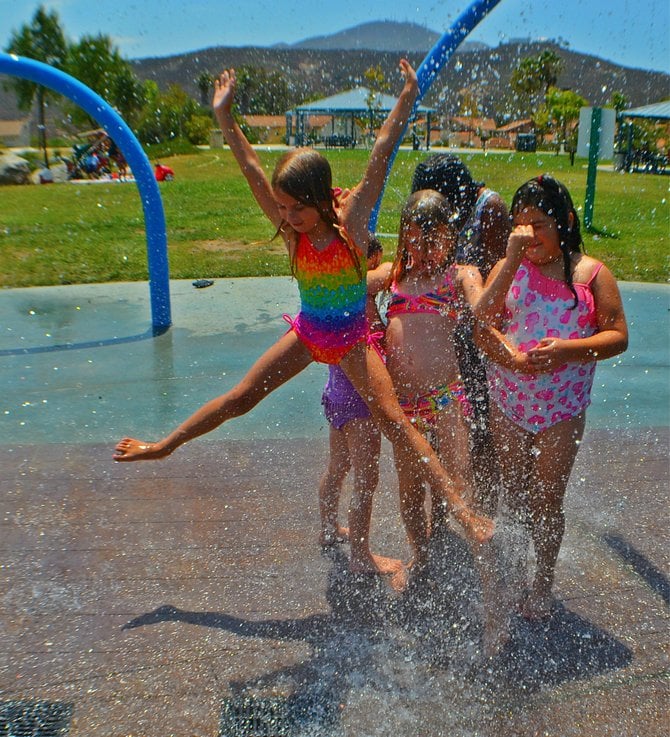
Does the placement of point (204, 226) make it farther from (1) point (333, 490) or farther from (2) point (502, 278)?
(2) point (502, 278)

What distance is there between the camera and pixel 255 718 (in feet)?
7.46

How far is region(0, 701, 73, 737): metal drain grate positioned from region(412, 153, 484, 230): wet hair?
1.95 meters

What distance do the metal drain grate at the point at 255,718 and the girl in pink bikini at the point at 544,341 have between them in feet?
2.93

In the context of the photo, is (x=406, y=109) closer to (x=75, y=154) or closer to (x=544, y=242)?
(x=544, y=242)

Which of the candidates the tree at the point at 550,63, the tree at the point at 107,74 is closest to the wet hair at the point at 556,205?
the tree at the point at 550,63

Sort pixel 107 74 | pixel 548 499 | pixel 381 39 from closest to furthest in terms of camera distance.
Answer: pixel 548 499 < pixel 381 39 < pixel 107 74

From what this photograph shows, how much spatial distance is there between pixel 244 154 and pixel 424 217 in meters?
0.65

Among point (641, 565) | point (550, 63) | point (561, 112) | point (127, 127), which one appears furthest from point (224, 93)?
point (561, 112)

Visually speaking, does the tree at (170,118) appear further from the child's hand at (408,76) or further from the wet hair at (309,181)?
the wet hair at (309,181)

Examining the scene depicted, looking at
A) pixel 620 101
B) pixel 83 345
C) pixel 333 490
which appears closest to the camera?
pixel 333 490

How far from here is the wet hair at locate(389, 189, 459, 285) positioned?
2.70m

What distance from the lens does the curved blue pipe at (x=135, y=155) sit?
5483mm

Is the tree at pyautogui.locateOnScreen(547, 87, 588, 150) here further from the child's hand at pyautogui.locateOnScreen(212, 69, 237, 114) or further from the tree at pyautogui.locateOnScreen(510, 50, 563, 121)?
the child's hand at pyautogui.locateOnScreen(212, 69, 237, 114)

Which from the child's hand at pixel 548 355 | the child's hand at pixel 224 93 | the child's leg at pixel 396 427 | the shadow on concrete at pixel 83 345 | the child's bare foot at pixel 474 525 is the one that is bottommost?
the shadow on concrete at pixel 83 345
